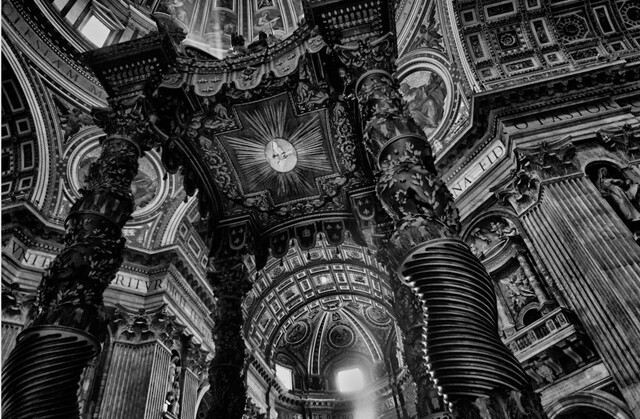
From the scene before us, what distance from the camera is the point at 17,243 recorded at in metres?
9.36

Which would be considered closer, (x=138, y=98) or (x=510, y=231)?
(x=138, y=98)

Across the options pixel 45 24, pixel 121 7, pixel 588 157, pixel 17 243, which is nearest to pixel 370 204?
pixel 588 157

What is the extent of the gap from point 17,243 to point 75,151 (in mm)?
2795

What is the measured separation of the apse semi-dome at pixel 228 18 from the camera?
1362 cm

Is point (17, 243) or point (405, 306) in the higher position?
point (17, 243)

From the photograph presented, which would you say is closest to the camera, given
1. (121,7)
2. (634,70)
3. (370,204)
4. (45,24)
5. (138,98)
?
(138,98)

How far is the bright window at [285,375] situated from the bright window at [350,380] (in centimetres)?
227

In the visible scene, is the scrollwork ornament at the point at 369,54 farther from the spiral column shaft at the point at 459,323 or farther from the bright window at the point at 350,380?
the bright window at the point at 350,380

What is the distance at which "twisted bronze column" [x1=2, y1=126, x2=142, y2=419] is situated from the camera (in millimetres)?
2914

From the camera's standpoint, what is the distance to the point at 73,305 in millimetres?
3270

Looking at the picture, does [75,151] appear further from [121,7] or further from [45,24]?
[121,7]

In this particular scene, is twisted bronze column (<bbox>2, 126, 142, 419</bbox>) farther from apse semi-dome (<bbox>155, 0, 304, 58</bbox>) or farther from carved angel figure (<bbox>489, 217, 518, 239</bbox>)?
apse semi-dome (<bbox>155, 0, 304, 58</bbox>)

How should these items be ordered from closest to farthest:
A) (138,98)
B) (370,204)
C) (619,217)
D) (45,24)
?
(138,98) → (370,204) → (619,217) → (45,24)

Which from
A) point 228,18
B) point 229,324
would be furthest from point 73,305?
point 228,18
